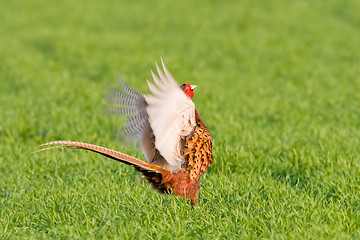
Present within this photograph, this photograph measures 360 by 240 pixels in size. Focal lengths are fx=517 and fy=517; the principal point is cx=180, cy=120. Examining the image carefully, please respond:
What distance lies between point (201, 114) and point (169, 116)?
3.86 metres

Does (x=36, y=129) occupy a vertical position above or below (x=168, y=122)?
below

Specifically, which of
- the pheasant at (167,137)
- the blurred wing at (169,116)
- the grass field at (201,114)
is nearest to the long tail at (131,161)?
the pheasant at (167,137)

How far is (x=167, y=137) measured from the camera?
12.0ft

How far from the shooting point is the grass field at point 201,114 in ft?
12.6

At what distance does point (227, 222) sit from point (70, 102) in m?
4.93

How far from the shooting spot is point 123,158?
11.7 ft

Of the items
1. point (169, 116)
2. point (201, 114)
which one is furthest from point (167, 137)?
point (201, 114)

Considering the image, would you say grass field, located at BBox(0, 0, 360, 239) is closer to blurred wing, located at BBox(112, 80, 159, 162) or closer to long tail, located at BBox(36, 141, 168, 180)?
long tail, located at BBox(36, 141, 168, 180)

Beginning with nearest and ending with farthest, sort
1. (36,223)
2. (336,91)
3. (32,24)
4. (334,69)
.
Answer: (36,223) < (336,91) < (334,69) < (32,24)

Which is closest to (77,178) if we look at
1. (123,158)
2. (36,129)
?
(123,158)

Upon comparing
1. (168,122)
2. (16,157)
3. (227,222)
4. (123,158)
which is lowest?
(16,157)

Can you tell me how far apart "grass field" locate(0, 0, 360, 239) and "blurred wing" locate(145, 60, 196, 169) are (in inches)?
17.0

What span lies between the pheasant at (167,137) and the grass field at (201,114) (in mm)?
213

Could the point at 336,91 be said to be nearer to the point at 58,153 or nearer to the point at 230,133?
the point at 230,133
